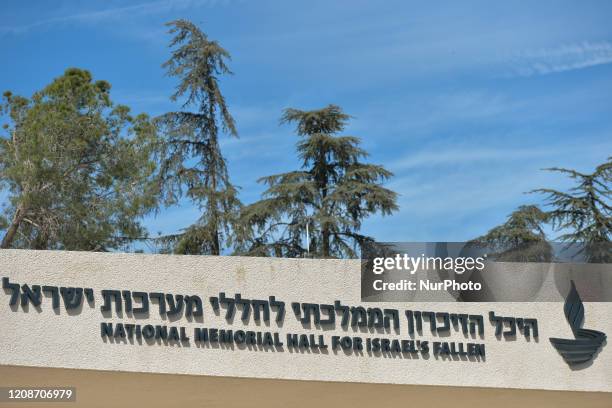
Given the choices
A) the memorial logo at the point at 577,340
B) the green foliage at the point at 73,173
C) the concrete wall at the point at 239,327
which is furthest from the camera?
the green foliage at the point at 73,173

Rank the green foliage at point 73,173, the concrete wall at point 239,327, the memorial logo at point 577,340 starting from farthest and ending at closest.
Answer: the green foliage at point 73,173 < the memorial logo at point 577,340 < the concrete wall at point 239,327

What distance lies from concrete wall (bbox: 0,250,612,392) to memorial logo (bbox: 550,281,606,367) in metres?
0.14

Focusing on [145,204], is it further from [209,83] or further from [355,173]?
[355,173]

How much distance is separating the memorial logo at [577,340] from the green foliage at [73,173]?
13036 millimetres

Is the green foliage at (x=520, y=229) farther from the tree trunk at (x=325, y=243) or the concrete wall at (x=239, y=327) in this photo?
the concrete wall at (x=239, y=327)

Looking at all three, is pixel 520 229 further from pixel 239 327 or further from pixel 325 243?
pixel 239 327

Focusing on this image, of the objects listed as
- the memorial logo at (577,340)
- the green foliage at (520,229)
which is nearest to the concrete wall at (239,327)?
the memorial logo at (577,340)

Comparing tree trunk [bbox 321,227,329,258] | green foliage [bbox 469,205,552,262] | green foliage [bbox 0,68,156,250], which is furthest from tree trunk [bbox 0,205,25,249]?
green foliage [bbox 469,205,552,262]

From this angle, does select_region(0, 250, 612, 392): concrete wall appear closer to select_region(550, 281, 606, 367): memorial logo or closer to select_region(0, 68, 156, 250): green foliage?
select_region(550, 281, 606, 367): memorial logo

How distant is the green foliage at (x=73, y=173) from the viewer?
2180 centimetres

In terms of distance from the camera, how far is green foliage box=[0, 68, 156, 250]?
21797mm

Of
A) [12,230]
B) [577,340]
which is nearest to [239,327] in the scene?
[577,340]

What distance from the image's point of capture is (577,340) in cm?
1457

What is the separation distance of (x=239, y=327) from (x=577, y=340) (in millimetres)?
6632
